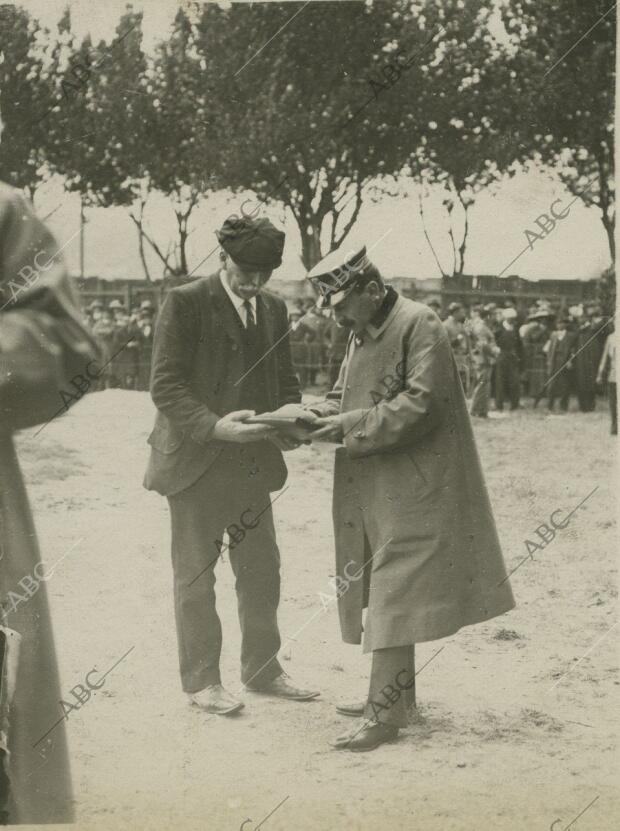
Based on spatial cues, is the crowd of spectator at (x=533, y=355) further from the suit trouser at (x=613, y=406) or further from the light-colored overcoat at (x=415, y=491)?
the light-colored overcoat at (x=415, y=491)

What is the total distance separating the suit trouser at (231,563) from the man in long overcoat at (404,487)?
387 millimetres

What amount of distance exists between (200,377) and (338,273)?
0.72 metres

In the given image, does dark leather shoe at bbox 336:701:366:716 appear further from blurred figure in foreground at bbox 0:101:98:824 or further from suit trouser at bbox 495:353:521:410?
suit trouser at bbox 495:353:521:410

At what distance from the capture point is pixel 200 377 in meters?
4.34

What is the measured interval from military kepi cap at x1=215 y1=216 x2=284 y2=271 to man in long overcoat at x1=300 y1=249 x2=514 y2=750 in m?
0.21

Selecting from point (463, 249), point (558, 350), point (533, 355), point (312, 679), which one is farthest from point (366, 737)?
point (533, 355)

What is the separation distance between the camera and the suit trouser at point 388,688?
14.0ft

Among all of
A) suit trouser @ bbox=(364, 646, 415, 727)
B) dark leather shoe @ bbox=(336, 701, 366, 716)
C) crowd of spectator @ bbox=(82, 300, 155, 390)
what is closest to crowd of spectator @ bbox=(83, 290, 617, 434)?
crowd of spectator @ bbox=(82, 300, 155, 390)

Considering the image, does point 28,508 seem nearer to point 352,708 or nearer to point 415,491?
point 415,491

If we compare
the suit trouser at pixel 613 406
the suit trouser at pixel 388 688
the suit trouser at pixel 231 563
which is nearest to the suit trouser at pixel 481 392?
the suit trouser at pixel 613 406

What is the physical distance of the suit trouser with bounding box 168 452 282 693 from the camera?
441 centimetres

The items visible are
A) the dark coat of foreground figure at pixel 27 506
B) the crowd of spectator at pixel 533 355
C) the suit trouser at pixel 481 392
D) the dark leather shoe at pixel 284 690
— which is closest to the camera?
the dark coat of foreground figure at pixel 27 506

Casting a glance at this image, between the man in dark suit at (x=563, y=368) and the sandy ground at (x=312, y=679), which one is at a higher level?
the man in dark suit at (x=563, y=368)

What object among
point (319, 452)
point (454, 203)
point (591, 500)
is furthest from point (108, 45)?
point (591, 500)
